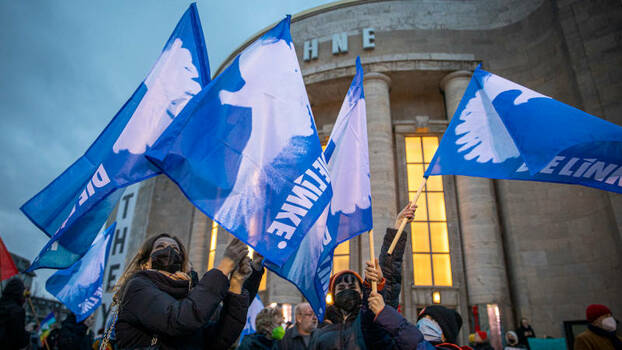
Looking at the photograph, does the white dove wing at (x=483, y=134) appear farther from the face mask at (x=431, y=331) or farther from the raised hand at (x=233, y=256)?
the raised hand at (x=233, y=256)

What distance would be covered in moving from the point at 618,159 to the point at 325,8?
16940 millimetres

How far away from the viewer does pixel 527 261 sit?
1371 cm

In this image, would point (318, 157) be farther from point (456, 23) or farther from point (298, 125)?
point (456, 23)

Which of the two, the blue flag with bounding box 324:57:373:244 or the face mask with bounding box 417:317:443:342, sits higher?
the blue flag with bounding box 324:57:373:244

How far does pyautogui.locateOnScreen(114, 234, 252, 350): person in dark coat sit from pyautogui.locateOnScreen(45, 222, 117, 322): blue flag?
4445 mm

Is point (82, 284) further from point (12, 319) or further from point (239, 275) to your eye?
point (239, 275)

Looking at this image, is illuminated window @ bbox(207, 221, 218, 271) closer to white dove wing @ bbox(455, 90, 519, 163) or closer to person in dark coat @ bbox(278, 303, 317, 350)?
person in dark coat @ bbox(278, 303, 317, 350)

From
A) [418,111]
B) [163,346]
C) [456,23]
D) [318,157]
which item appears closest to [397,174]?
[418,111]

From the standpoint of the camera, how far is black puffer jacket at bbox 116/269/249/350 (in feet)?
6.04

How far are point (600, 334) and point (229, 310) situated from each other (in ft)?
13.6

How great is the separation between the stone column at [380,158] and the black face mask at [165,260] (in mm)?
11892

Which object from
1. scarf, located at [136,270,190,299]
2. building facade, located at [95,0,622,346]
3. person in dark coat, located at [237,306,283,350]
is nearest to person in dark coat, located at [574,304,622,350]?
person in dark coat, located at [237,306,283,350]

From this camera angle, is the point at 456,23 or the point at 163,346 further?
the point at 456,23

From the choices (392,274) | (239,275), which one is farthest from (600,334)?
(239,275)
